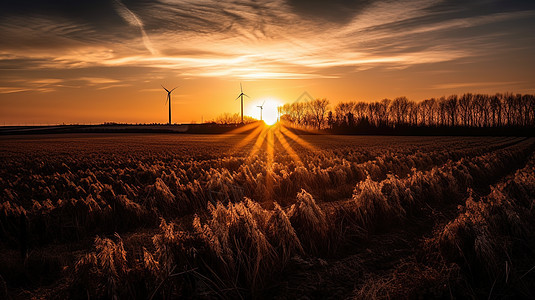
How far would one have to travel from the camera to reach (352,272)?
5254mm

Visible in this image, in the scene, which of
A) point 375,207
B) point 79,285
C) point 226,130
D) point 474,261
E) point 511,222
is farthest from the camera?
point 226,130

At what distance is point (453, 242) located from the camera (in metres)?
5.11

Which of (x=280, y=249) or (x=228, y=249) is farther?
(x=280, y=249)

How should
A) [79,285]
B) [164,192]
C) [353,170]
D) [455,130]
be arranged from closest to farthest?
1. [79,285]
2. [164,192]
3. [353,170]
4. [455,130]

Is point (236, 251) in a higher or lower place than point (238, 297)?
higher

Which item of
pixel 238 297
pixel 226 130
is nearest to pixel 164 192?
pixel 238 297

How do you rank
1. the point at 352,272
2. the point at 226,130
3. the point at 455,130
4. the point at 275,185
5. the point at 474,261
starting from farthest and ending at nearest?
the point at 226,130 → the point at 455,130 → the point at 275,185 → the point at 352,272 → the point at 474,261

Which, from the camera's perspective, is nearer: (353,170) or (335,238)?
(335,238)

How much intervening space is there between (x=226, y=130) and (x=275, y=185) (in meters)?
94.0

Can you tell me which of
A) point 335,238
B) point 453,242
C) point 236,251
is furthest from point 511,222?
point 236,251

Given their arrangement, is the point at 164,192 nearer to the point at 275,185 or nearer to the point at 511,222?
the point at 275,185

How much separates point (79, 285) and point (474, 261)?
18.8 ft

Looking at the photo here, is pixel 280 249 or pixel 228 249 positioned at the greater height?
pixel 228 249

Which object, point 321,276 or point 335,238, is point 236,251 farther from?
point 335,238
